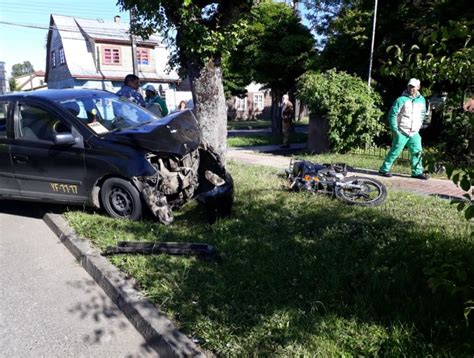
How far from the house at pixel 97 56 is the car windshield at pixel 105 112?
30.5m

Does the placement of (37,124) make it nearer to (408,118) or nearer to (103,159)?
(103,159)

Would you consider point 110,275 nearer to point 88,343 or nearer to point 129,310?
point 129,310

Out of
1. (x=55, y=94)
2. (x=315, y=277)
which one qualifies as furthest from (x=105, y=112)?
(x=315, y=277)

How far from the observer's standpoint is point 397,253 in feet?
13.5

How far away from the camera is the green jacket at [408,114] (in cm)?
787

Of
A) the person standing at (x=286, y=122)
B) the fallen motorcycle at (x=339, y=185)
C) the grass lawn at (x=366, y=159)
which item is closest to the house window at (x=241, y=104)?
the person standing at (x=286, y=122)

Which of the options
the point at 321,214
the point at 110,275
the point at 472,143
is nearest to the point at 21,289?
the point at 110,275

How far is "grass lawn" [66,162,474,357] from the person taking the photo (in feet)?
9.57

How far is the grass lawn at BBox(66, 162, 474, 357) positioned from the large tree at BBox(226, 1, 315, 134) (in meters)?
11.9

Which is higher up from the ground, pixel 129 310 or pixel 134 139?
pixel 134 139

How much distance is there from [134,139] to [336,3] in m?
21.6

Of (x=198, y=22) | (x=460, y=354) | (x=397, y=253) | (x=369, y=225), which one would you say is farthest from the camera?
(x=198, y=22)

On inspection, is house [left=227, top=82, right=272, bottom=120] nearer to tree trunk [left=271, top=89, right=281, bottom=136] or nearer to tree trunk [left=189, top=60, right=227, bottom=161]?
tree trunk [left=271, top=89, right=281, bottom=136]

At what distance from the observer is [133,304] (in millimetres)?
3672
